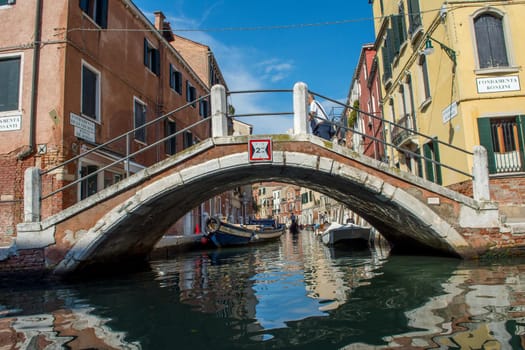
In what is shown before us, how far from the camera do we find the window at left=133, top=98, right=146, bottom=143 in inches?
490

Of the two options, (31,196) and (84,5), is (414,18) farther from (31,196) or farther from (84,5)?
(31,196)

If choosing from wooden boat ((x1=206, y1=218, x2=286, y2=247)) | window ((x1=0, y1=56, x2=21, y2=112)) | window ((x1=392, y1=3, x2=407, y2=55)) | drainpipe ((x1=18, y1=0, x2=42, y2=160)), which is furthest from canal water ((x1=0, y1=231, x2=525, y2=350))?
wooden boat ((x1=206, y1=218, x2=286, y2=247))

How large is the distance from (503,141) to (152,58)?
1102 cm

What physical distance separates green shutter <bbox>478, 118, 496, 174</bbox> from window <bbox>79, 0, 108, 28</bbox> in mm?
9860

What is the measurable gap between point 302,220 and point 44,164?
5434 cm

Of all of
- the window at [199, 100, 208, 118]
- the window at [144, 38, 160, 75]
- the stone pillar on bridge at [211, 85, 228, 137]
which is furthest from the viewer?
the window at [199, 100, 208, 118]

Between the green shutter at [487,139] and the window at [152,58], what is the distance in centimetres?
1014

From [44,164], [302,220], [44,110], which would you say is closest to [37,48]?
[44,110]

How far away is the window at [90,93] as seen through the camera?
989 cm

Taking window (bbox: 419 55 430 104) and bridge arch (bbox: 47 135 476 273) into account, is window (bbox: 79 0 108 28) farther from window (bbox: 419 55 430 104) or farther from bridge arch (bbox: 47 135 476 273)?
window (bbox: 419 55 430 104)

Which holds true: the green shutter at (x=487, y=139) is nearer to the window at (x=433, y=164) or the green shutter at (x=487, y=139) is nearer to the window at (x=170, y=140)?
the window at (x=433, y=164)

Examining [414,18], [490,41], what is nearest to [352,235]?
[414,18]

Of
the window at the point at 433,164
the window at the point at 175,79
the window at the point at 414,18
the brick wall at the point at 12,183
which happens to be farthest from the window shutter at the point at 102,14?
the window at the point at 433,164

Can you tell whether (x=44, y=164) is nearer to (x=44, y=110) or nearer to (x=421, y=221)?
(x=44, y=110)
